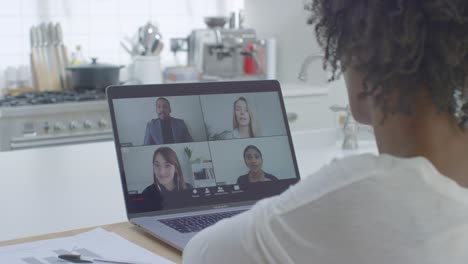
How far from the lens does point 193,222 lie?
1.32m

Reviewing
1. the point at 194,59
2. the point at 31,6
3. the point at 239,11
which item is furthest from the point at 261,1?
the point at 31,6

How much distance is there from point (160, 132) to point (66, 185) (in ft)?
1.30

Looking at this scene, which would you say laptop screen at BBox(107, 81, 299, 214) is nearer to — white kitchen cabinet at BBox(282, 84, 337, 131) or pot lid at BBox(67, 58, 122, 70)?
white kitchen cabinet at BBox(282, 84, 337, 131)

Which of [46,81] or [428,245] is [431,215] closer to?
[428,245]

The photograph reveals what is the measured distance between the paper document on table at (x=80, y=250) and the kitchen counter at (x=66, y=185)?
4.2 inches

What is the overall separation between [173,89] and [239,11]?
10.2 feet

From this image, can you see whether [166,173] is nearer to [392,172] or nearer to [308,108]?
[392,172]

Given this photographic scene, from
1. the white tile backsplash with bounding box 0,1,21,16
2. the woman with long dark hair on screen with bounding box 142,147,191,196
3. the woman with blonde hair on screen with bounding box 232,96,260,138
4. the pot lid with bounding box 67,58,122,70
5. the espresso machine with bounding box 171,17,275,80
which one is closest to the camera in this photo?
the woman with long dark hair on screen with bounding box 142,147,191,196

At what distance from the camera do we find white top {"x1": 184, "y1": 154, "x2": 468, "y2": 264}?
0.69m

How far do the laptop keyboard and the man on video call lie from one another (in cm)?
17

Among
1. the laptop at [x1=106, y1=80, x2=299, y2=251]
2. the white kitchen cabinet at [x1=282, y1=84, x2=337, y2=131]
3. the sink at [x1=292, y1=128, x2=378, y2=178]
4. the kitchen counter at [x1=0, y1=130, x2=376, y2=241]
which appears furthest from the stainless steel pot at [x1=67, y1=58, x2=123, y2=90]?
the laptop at [x1=106, y1=80, x2=299, y2=251]

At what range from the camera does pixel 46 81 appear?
3898 mm

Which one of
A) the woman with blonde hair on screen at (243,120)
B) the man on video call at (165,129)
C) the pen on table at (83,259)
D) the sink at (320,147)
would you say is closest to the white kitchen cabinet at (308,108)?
the sink at (320,147)

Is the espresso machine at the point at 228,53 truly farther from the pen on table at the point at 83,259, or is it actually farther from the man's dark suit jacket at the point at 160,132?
the pen on table at the point at 83,259
